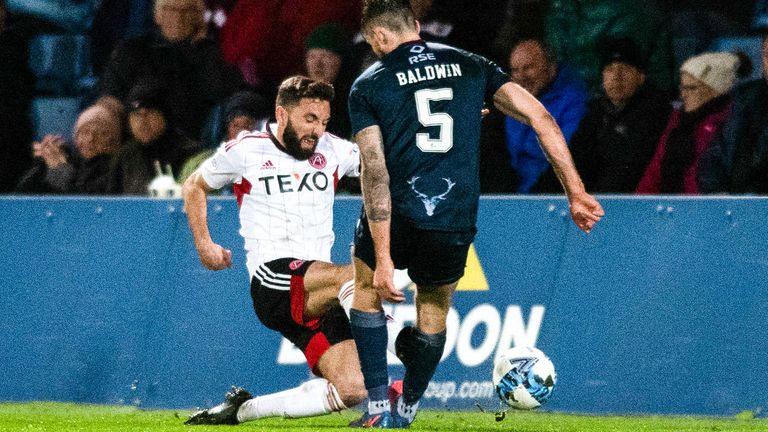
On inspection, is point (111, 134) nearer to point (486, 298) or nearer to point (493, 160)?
point (493, 160)

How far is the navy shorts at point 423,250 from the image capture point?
26.8 ft

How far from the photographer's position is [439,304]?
841 centimetres

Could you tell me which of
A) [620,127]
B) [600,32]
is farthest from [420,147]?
[600,32]

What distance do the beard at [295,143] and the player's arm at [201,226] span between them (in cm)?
53

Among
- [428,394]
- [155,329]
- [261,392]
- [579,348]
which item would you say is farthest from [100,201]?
[579,348]

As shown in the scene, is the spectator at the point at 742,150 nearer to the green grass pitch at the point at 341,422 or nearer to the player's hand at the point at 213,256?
the green grass pitch at the point at 341,422

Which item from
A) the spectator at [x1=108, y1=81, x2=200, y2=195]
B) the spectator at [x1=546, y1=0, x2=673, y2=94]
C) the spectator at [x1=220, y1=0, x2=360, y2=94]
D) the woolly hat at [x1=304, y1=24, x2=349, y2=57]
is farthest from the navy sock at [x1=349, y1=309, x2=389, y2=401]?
the spectator at [x1=220, y1=0, x2=360, y2=94]

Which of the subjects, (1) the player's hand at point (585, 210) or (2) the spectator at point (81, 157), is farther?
(2) the spectator at point (81, 157)

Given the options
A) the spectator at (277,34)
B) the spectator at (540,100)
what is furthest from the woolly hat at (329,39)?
the spectator at (540,100)

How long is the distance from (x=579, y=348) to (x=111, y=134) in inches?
212

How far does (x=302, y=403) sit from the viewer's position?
914 cm

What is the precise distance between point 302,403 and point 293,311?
20.3 inches

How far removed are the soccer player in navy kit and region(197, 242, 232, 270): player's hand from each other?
1.21 metres

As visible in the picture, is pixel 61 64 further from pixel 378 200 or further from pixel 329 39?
pixel 378 200
